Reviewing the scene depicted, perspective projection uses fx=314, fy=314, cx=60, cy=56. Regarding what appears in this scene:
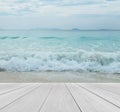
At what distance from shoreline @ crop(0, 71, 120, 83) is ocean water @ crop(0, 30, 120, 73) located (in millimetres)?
92

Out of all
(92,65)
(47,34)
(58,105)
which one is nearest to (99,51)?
(92,65)

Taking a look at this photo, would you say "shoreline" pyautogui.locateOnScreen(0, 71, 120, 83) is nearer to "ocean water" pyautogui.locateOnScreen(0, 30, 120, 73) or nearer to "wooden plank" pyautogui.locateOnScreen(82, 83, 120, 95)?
"ocean water" pyautogui.locateOnScreen(0, 30, 120, 73)

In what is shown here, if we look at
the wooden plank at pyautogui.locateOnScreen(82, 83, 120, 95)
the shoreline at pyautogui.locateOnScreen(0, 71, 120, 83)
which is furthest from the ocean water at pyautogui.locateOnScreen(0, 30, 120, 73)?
the wooden plank at pyautogui.locateOnScreen(82, 83, 120, 95)

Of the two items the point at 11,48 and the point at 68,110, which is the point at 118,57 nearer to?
the point at 11,48

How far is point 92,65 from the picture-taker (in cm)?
466

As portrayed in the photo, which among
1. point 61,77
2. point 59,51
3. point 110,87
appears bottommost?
point 61,77

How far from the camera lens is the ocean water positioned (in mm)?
4641

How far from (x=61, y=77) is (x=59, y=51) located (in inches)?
19.5

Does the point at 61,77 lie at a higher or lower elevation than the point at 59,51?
lower

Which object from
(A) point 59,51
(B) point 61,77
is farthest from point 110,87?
(A) point 59,51

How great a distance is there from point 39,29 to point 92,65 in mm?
1014

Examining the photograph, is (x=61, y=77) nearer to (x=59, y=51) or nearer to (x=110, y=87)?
(x=59, y=51)

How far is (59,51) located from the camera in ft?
15.8

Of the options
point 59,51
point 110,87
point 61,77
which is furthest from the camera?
point 59,51
